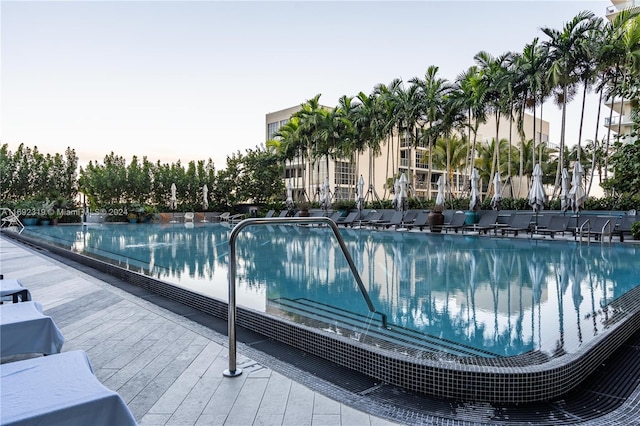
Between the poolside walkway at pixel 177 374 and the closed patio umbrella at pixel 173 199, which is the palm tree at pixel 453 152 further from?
the poolside walkway at pixel 177 374

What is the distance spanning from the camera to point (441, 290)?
225 inches

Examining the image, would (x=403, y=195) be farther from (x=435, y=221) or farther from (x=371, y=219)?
(x=435, y=221)

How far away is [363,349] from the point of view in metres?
2.99

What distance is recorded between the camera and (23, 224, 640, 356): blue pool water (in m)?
3.96

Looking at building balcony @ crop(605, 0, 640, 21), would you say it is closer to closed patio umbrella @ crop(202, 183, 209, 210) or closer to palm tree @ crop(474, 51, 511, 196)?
palm tree @ crop(474, 51, 511, 196)

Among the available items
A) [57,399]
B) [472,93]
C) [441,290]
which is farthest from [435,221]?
[57,399]

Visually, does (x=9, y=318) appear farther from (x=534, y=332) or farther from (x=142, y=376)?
(x=534, y=332)

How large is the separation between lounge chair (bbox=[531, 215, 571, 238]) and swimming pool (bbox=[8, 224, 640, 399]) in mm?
1947

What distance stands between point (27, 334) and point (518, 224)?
563 inches

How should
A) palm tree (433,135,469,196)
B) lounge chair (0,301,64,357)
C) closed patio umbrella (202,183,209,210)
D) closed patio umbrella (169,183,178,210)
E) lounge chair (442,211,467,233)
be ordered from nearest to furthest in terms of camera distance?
lounge chair (0,301,64,357)
lounge chair (442,211,467,233)
closed patio umbrella (169,183,178,210)
closed patio umbrella (202,183,209,210)
palm tree (433,135,469,196)

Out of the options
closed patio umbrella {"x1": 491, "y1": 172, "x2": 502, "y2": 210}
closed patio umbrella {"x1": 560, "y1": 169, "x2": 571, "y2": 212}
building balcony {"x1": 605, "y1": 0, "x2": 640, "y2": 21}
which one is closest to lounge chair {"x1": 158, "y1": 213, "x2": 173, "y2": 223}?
closed patio umbrella {"x1": 491, "y1": 172, "x2": 502, "y2": 210}

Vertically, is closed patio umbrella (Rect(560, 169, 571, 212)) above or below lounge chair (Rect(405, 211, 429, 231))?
above

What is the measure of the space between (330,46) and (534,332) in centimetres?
1479

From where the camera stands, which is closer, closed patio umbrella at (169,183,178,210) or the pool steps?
the pool steps
